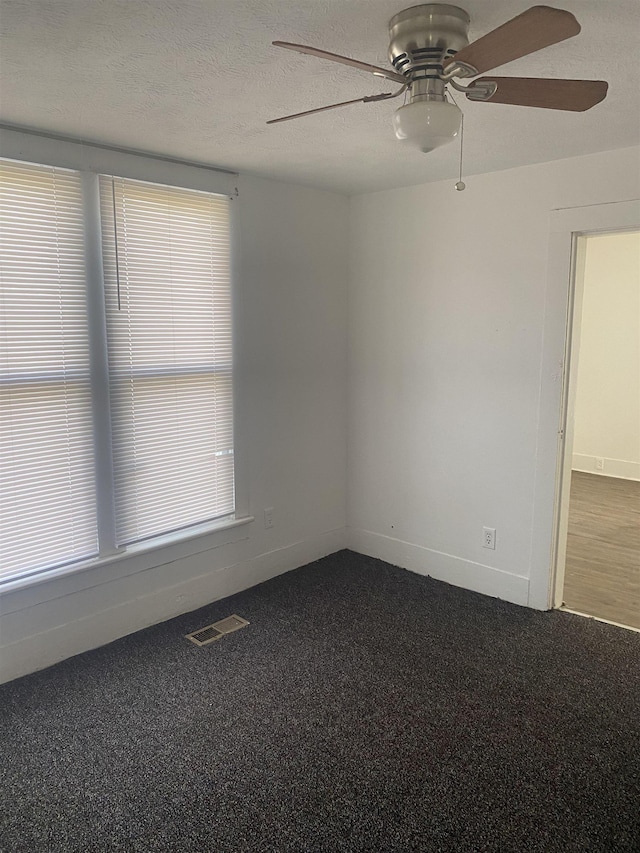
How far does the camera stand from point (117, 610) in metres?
3.03

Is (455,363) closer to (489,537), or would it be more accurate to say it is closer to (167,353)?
(489,537)

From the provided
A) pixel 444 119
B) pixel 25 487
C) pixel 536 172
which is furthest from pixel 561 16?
pixel 25 487

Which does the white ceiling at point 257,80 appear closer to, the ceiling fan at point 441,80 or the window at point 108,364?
the ceiling fan at point 441,80

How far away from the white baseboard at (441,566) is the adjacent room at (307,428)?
0.02 metres

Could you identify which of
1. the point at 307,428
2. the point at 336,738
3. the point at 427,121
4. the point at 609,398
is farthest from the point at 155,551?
the point at 609,398

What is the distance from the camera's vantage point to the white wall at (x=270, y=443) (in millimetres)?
2934

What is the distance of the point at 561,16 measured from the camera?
47.4 inches

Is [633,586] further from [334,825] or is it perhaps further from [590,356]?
[590,356]

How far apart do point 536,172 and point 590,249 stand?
11.0 ft

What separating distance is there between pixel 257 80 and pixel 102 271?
126cm

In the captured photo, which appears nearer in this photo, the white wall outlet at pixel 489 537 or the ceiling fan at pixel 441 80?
the ceiling fan at pixel 441 80

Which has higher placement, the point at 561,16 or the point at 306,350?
the point at 561,16

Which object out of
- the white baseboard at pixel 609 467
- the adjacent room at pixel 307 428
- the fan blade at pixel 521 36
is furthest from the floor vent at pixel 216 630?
the white baseboard at pixel 609 467

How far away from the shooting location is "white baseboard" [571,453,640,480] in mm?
6000
